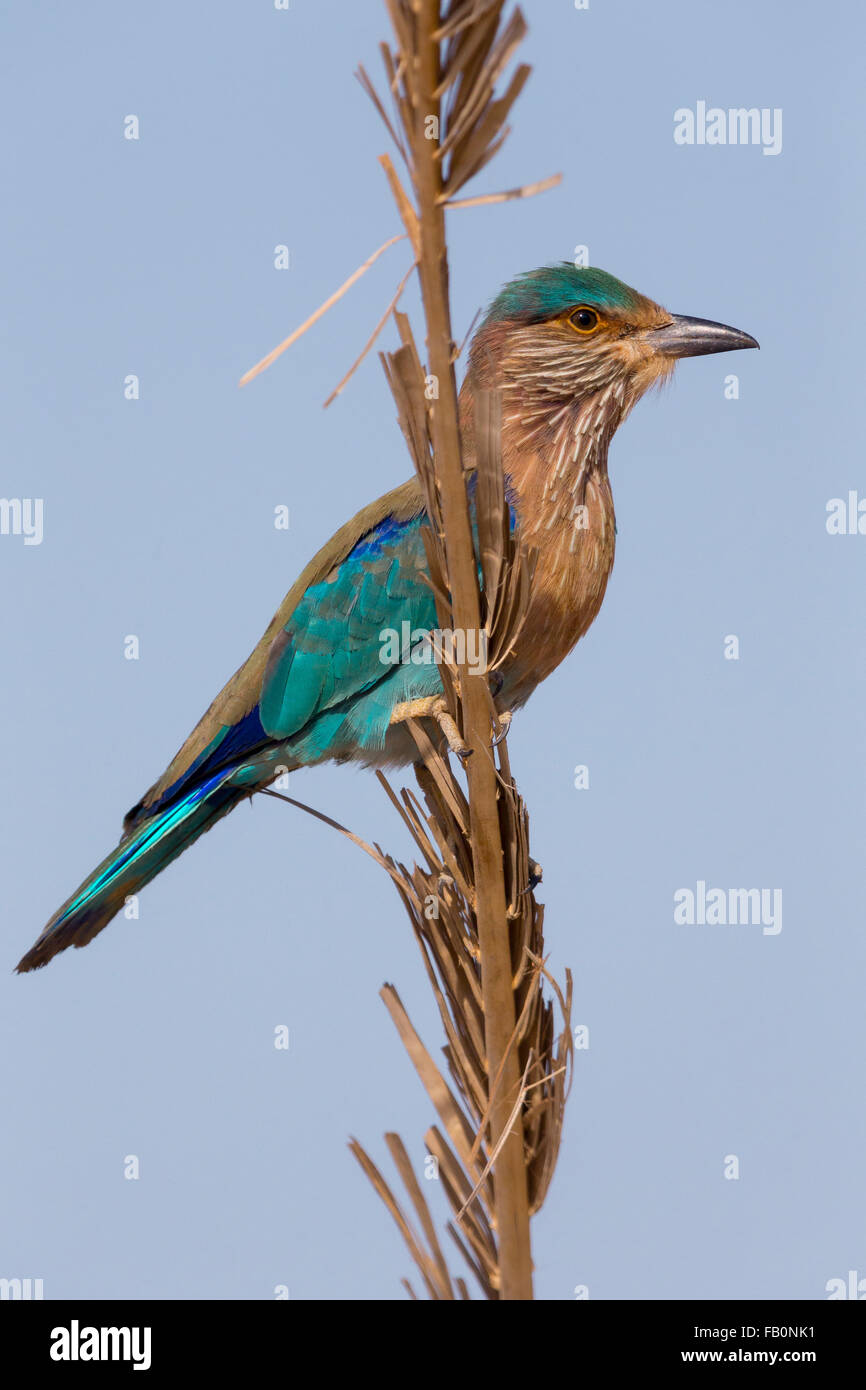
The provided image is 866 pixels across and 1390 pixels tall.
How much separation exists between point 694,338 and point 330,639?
147 centimetres

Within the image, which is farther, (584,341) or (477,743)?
(584,341)

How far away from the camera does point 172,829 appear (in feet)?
12.7

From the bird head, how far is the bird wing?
0.49 metres

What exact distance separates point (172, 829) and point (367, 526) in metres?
1.10

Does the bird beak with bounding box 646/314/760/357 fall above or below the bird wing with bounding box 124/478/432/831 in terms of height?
above

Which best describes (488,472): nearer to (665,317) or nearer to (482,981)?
(482,981)

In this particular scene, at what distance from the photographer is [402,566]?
153 inches

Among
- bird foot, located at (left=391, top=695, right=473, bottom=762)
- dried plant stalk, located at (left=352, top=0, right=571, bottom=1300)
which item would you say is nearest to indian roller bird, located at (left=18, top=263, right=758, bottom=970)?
bird foot, located at (left=391, top=695, right=473, bottom=762)

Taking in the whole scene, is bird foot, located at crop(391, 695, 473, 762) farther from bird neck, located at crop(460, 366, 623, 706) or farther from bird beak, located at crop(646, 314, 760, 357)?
bird beak, located at crop(646, 314, 760, 357)

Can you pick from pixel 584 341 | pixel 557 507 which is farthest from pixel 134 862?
pixel 584 341

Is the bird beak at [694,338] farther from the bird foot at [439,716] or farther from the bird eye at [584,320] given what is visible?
the bird foot at [439,716]

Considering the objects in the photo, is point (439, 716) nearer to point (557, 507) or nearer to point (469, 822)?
point (469, 822)

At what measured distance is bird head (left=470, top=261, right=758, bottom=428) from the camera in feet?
13.0

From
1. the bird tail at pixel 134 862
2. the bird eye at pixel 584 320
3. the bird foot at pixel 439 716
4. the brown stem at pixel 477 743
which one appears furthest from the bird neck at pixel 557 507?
the brown stem at pixel 477 743
